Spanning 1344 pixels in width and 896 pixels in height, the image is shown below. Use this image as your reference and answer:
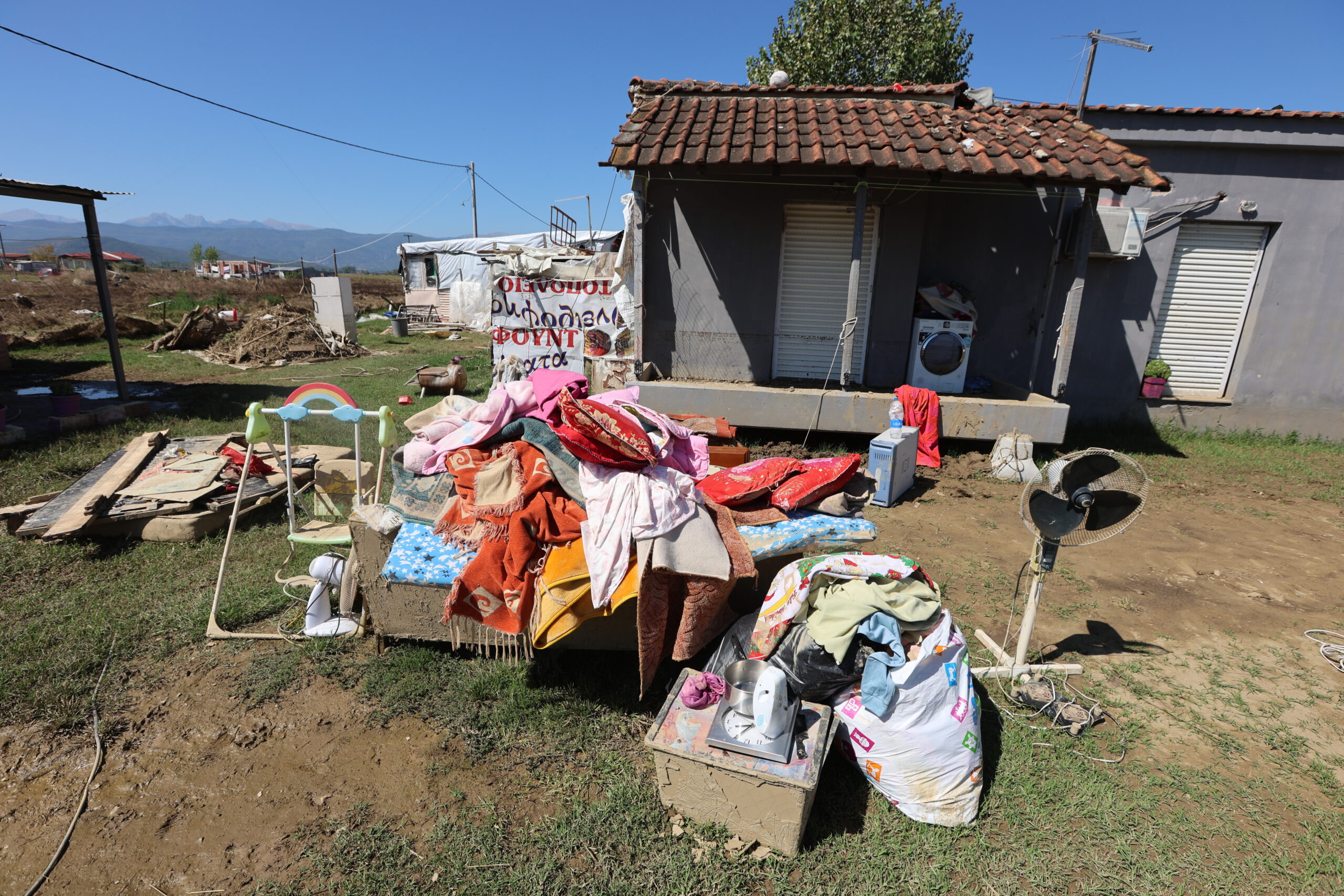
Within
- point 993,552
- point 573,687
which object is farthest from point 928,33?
point 573,687

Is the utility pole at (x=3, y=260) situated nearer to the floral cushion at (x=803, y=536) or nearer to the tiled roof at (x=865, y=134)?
the tiled roof at (x=865, y=134)

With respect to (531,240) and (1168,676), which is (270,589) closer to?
(1168,676)

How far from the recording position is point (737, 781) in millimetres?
2383

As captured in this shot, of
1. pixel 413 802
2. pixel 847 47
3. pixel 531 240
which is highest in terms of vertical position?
pixel 847 47

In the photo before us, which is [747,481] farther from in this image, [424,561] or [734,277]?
[734,277]

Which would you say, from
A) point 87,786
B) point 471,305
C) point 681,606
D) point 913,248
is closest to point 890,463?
point 913,248

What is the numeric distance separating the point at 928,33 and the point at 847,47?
2.14 meters

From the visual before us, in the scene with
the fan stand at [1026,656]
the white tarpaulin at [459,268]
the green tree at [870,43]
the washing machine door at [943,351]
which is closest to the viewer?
the fan stand at [1026,656]

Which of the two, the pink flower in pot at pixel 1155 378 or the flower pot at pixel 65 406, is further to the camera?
the pink flower in pot at pixel 1155 378

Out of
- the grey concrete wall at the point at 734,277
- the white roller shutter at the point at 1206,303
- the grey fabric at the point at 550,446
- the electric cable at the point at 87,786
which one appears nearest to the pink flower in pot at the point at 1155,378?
the white roller shutter at the point at 1206,303

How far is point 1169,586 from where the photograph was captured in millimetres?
4637

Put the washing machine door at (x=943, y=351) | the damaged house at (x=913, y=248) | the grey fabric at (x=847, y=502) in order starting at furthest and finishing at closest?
the washing machine door at (x=943, y=351), the damaged house at (x=913, y=248), the grey fabric at (x=847, y=502)

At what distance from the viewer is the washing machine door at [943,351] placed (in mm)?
7359

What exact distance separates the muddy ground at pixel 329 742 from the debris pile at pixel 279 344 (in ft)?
39.9
